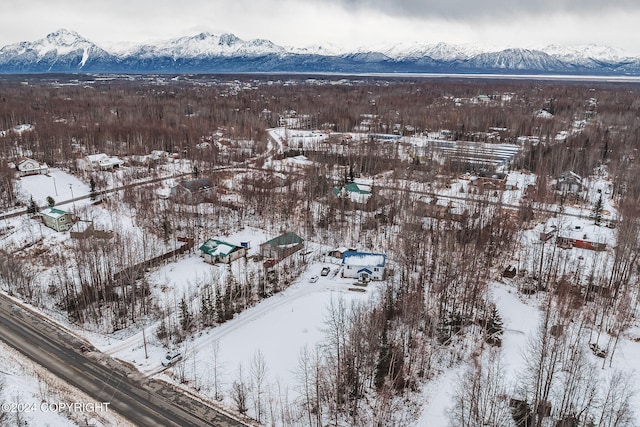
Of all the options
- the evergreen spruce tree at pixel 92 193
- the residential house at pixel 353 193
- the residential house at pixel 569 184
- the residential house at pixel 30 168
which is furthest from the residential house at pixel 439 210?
the residential house at pixel 30 168

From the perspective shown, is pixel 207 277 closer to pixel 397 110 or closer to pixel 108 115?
pixel 108 115

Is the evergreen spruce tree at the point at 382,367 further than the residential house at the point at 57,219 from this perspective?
No

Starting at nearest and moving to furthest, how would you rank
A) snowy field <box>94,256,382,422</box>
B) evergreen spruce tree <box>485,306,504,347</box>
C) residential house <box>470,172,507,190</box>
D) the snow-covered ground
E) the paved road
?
the snow-covered ground → the paved road → snowy field <box>94,256,382,422</box> → evergreen spruce tree <box>485,306,504,347</box> → residential house <box>470,172,507,190</box>

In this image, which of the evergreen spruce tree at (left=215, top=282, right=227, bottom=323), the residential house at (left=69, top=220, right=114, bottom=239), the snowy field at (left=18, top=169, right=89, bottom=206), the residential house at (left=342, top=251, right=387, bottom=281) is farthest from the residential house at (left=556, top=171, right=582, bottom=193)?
the snowy field at (left=18, top=169, right=89, bottom=206)

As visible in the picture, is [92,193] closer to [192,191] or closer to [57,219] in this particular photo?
[57,219]

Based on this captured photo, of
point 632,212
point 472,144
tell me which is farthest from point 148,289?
point 472,144

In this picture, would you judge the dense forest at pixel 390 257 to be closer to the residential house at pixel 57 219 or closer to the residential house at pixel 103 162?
the residential house at pixel 103 162

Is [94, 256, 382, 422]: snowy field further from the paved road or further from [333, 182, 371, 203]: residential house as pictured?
[333, 182, 371, 203]: residential house
